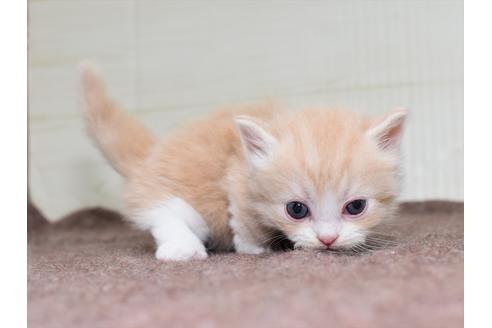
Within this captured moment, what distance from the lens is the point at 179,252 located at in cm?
138

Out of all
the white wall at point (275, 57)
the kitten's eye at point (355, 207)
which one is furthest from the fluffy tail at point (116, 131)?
the kitten's eye at point (355, 207)

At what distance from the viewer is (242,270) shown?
3.48 feet

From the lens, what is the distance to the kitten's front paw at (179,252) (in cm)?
136

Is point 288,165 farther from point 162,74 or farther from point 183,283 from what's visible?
point 162,74

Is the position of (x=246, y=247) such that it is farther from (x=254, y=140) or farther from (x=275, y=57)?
(x=275, y=57)

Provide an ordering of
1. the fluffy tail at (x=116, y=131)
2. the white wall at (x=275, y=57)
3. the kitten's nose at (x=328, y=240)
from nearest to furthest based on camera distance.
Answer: the kitten's nose at (x=328, y=240), the white wall at (x=275, y=57), the fluffy tail at (x=116, y=131)

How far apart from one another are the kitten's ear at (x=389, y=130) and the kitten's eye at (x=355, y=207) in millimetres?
151

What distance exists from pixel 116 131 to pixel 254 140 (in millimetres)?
539

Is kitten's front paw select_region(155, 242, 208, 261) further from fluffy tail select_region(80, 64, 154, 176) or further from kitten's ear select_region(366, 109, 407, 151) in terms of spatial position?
kitten's ear select_region(366, 109, 407, 151)

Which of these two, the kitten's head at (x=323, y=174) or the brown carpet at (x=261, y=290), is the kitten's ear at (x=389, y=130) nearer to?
the kitten's head at (x=323, y=174)

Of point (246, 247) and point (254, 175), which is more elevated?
point (254, 175)

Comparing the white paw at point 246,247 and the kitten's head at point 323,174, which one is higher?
the kitten's head at point 323,174

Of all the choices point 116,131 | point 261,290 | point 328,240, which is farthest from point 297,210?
point 116,131

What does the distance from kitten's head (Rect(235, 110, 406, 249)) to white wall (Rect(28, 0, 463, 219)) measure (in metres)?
0.26
